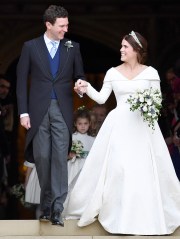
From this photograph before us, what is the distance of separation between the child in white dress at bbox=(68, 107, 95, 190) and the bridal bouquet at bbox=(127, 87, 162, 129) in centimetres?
173

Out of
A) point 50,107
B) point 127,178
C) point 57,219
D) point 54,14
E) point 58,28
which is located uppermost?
point 54,14

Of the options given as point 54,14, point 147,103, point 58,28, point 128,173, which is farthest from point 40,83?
point 128,173

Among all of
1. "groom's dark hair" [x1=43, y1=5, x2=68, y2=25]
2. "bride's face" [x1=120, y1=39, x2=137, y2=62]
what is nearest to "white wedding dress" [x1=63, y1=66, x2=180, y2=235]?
"bride's face" [x1=120, y1=39, x2=137, y2=62]

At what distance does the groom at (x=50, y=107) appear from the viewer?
29.1 ft

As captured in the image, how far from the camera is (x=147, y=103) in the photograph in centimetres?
883

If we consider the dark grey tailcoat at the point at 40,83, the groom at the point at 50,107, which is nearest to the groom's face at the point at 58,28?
the groom at the point at 50,107

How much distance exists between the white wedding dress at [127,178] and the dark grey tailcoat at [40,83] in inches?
11.6

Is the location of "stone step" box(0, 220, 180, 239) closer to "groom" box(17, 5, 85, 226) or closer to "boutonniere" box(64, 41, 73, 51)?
"groom" box(17, 5, 85, 226)

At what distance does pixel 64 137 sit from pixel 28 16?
6873 millimetres

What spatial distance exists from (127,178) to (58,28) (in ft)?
4.74

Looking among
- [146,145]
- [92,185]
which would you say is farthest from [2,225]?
[146,145]

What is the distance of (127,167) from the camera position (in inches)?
351

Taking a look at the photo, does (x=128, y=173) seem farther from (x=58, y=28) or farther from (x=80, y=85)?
(x=58, y=28)

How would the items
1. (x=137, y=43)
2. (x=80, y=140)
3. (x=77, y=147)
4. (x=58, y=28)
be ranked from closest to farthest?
(x=58, y=28), (x=137, y=43), (x=77, y=147), (x=80, y=140)
